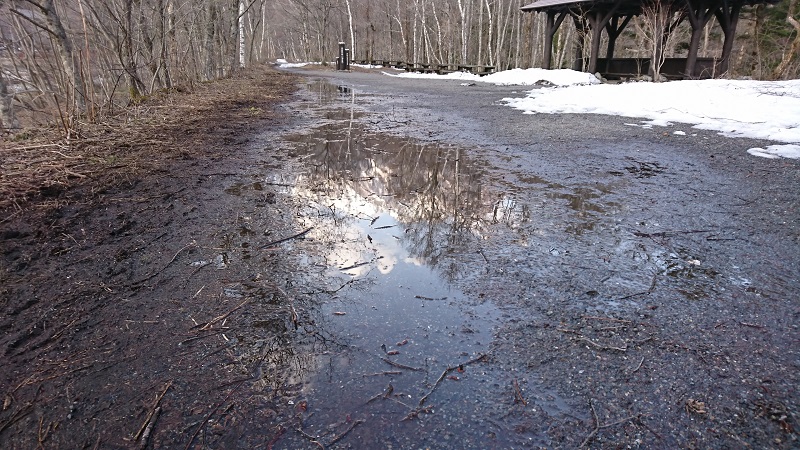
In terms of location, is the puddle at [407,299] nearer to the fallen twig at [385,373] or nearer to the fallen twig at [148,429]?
the fallen twig at [385,373]

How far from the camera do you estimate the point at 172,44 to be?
9.82 meters

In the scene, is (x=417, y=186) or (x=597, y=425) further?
(x=417, y=186)

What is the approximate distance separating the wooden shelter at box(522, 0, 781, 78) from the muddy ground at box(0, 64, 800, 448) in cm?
1266

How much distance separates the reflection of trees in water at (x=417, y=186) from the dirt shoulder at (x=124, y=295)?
87cm

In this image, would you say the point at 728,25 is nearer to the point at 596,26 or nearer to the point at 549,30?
the point at 596,26

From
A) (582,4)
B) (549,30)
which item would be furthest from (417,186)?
(549,30)

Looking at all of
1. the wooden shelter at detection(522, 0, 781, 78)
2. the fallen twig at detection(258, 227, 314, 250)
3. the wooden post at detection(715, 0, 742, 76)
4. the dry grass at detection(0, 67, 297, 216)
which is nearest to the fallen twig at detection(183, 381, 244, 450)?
the fallen twig at detection(258, 227, 314, 250)

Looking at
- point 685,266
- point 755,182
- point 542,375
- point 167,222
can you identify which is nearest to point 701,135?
point 755,182

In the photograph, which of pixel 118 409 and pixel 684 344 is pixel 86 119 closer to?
pixel 118 409

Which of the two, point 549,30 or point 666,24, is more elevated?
point 549,30

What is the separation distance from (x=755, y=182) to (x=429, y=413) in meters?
4.32

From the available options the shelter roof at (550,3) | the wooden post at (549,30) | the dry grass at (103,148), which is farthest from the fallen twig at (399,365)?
the wooden post at (549,30)

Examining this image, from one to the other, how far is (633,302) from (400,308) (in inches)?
49.1

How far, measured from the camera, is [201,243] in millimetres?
2715
